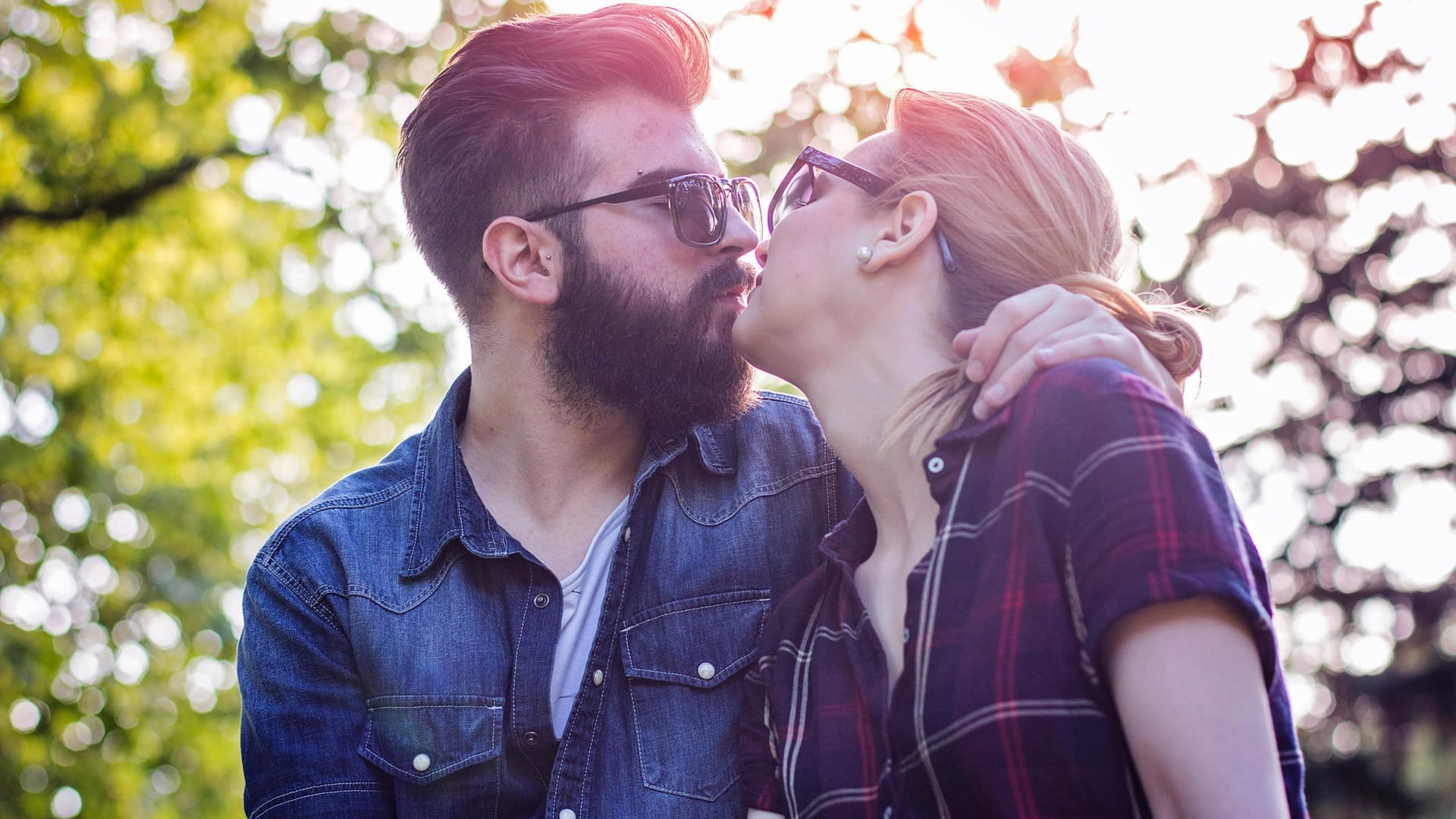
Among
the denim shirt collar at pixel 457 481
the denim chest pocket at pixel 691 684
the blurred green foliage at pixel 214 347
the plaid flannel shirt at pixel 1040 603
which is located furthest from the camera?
the blurred green foliage at pixel 214 347

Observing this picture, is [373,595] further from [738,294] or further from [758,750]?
[738,294]

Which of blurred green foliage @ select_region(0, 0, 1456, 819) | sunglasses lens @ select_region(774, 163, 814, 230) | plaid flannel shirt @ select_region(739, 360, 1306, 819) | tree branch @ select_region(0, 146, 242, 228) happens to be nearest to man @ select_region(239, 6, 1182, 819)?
plaid flannel shirt @ select_region(739, 360, 1306, 819)

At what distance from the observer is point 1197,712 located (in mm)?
1814

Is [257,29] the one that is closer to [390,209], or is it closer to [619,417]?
[390,209]

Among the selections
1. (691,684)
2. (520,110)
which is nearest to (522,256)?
(520,110)

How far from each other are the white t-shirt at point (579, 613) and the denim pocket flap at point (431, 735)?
161 mm

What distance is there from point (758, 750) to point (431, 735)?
0.79 meters

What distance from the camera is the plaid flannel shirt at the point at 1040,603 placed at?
192 cm

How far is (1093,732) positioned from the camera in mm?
2000

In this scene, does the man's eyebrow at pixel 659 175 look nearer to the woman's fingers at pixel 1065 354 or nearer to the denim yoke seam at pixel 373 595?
the denim yoke seam at pixel 373 595

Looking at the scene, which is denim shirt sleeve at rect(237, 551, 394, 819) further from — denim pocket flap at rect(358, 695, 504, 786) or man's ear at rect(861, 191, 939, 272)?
man's ear at rect(861, 191, 939, 272)

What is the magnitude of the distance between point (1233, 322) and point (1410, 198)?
1731 millimetres

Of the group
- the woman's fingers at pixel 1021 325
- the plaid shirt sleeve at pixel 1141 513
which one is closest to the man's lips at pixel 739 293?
the woman's fingers at pixel 1021 325

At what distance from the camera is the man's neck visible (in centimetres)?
341
